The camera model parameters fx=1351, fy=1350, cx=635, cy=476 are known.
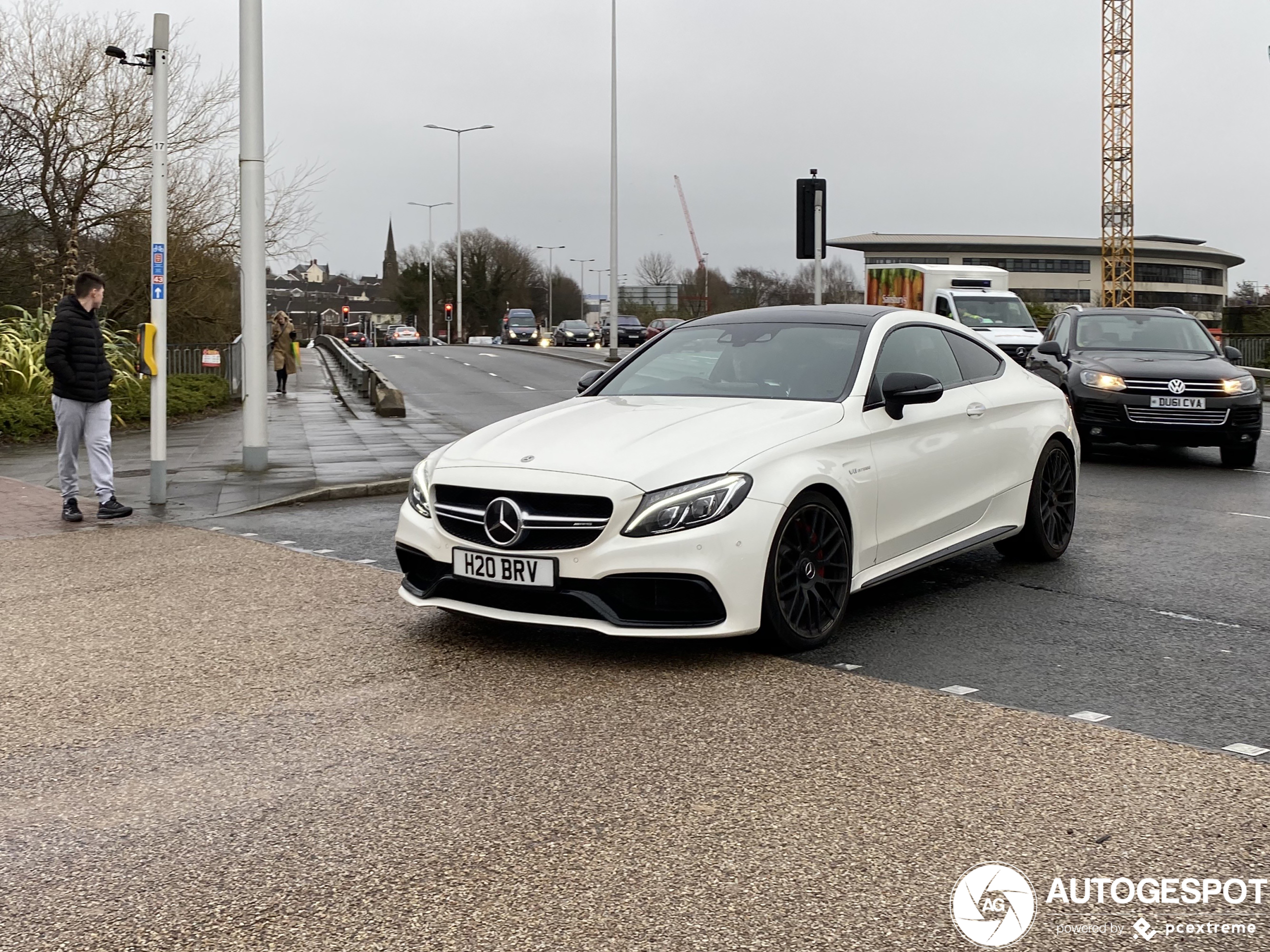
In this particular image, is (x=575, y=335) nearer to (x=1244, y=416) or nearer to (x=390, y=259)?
(x=1244, y=416)

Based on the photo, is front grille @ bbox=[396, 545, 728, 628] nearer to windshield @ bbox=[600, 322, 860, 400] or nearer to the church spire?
windshield @ bbox=[600, 322, 860, 400]

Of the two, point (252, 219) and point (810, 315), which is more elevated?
point (252, 219)

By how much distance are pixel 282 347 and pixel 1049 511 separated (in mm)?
22714

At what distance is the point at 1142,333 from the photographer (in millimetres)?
14430

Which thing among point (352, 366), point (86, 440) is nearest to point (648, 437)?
point (86, 440)

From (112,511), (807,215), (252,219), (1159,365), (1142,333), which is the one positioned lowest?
(112,511)

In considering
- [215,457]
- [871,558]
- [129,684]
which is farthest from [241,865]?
[215,457]

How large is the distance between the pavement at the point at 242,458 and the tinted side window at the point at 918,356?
5885 mm

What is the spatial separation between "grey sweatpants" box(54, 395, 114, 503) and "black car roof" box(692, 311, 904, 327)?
5.15 m

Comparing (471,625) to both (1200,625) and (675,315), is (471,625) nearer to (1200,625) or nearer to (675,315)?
(1200,625)

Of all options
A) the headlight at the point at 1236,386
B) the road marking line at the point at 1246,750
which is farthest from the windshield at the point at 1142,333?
the road marking line at the point at 1246,750

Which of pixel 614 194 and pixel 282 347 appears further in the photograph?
pixel 614 194

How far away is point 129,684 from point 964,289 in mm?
26600

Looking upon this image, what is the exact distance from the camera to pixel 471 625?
6453 mm
